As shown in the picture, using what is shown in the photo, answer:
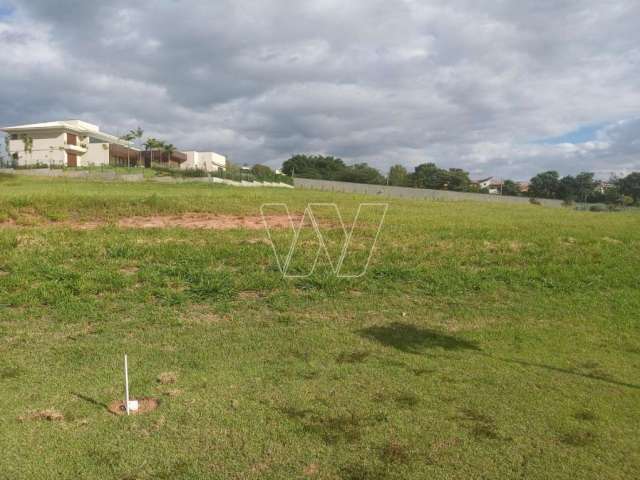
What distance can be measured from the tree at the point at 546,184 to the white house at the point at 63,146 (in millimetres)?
61005

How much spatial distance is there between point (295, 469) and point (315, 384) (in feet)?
4.50

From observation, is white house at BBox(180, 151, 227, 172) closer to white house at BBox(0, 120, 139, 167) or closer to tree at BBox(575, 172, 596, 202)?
white house at BBox(0, 120, 139, 167)

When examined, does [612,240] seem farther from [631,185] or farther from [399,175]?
[631,185]

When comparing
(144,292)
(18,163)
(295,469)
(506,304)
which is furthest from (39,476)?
(18,163)

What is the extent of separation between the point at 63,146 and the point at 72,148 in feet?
4.25

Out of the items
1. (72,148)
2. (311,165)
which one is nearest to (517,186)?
(311,165)

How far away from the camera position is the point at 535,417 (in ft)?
13.1

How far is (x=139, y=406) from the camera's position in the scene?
161 inches

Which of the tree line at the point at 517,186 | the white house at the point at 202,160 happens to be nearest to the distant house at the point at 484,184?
the tree line at the point at 517,186

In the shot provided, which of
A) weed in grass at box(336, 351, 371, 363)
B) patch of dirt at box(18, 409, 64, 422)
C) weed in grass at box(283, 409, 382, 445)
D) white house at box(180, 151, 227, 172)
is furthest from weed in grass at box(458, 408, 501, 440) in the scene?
white house at box(180, 151, 227, 172)

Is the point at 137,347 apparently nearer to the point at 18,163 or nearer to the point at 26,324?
the point at 26,324

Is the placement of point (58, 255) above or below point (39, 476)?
above

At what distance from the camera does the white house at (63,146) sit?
51.9 m

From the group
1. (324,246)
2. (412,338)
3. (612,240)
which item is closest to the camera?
(412,338)
